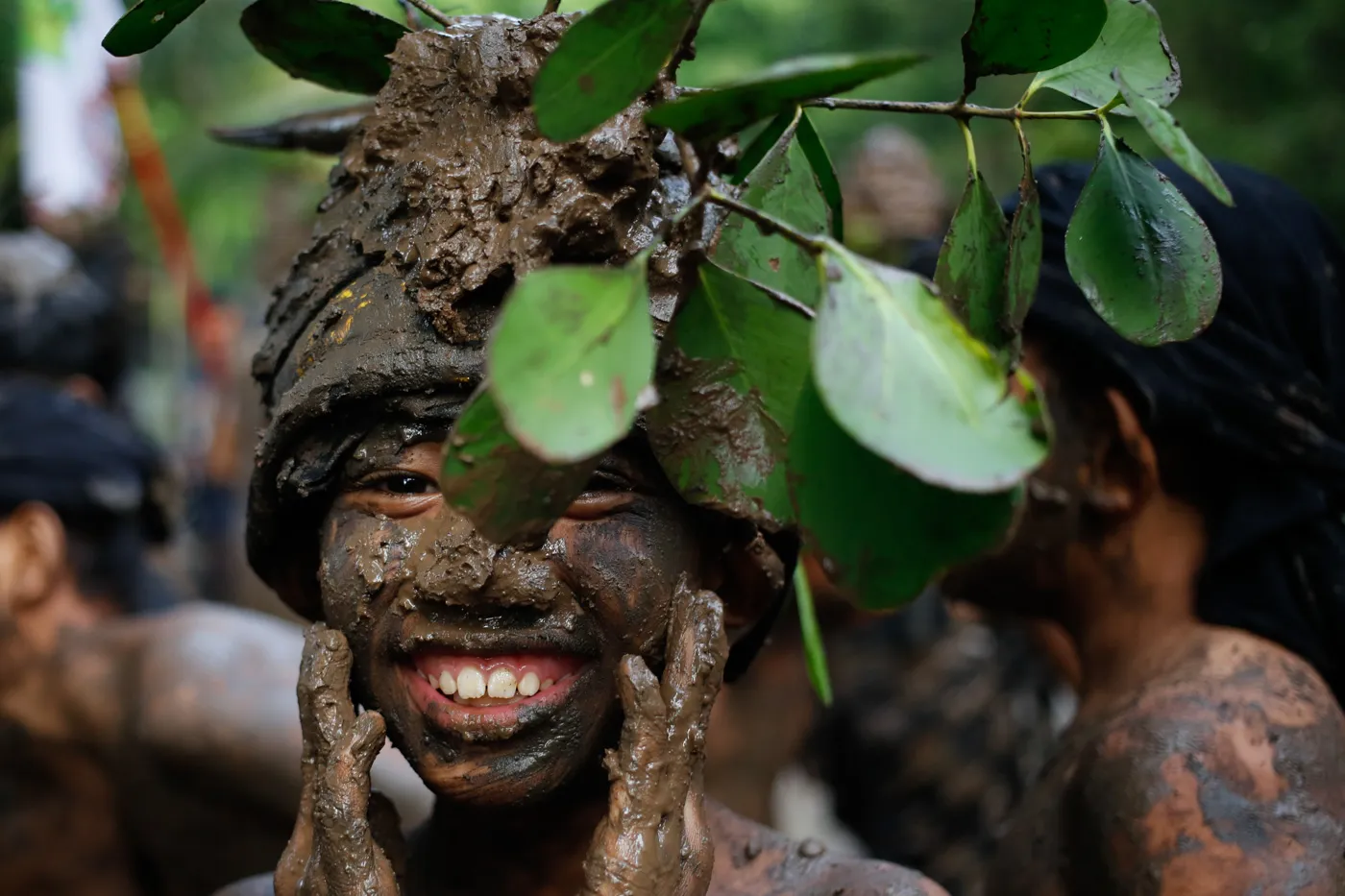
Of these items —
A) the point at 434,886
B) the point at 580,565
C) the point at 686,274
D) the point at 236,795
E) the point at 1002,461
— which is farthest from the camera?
the point at 236,795

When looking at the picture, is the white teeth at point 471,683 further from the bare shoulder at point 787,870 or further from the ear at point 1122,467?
the ear at point 1122,467

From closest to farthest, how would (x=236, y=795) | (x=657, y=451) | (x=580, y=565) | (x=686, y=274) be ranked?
(x=686, y=274), (x=657, y=451), (x=580, y=565), (x=236, y=795)

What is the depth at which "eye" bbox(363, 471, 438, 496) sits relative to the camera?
199 cm

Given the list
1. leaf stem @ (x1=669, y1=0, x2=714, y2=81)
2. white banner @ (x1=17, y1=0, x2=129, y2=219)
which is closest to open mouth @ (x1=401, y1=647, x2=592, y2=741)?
leaf stem @ (x1=669, y1=0, x2=714, y2=81)

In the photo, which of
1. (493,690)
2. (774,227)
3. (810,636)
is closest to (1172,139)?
(774,227)

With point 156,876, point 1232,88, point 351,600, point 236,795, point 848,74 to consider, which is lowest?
point 156,876

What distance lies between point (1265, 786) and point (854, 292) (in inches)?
59.0

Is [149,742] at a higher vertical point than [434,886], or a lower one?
lower

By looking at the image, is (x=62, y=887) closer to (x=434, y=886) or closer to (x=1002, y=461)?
(x=434, y=886)

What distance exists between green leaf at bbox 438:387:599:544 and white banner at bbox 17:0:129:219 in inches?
254

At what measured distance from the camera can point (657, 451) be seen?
5.71 feet

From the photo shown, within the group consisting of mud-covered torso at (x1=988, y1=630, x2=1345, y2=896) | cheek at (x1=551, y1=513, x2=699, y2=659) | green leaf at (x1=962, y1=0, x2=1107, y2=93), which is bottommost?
mud-covered torso at (x1=988, y1=630, x2=1345, y2=896)

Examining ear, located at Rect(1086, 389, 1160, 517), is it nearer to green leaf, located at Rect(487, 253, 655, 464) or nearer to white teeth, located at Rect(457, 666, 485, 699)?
white teeth, located at Rect(457, 666, 485, 699)

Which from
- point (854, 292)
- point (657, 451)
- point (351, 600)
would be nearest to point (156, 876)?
point (351, 600)
